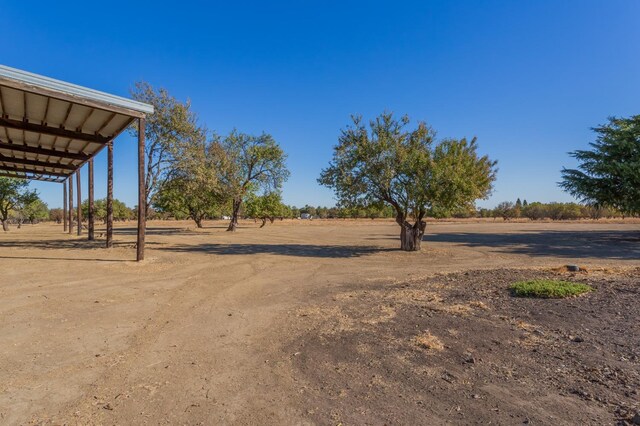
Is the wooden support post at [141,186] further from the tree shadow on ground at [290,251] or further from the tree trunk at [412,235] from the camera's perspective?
the tree trunk at [412,235]

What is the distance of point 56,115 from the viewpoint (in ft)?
43.3

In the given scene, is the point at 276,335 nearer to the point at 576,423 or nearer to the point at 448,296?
the point at 576,423

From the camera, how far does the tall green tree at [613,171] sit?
2222 centimetres

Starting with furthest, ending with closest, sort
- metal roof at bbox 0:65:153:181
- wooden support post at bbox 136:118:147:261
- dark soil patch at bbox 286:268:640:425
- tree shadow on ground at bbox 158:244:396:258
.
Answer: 1. tree shadow on ground at bbox 158:244:396:258
2. wooden support post at bbox 136:118:147:261
3. metal roof at bbox 0:65:153:181
4. dark soil patch at bbox 286:268:640:425

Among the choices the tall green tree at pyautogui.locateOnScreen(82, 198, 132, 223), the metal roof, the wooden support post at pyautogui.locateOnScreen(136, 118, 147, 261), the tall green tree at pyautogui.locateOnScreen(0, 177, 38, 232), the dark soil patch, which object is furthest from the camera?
the tall green tree at pyautogui.locateOnScreen(82, 198, 132, 223)

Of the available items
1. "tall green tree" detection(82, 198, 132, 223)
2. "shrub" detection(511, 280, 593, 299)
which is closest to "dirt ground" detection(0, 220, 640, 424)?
"shrub" detection(511, 280, 593, 299)

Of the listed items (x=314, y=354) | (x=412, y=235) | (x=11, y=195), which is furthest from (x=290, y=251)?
(x=11, y=195)

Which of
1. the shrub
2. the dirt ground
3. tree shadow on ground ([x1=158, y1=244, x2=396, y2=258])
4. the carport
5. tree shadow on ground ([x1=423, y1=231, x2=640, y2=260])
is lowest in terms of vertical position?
tree shadow on ground ([x1=423, y1=231, x2=640, y2=260])

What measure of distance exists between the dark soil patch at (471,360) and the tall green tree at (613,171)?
20.3 metres

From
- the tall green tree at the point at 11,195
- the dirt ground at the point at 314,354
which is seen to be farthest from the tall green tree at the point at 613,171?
the tall green tree at the point at 11,195

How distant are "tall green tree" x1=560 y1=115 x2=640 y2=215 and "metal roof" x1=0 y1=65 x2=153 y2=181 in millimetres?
27878

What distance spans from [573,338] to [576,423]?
8.01 feet

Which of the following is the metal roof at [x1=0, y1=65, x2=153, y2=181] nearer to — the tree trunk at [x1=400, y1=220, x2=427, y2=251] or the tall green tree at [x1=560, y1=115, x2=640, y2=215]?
the tree trunk at [x1=400, y1=220, x2=427, y2=251]

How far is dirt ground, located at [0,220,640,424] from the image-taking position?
10.4ft
